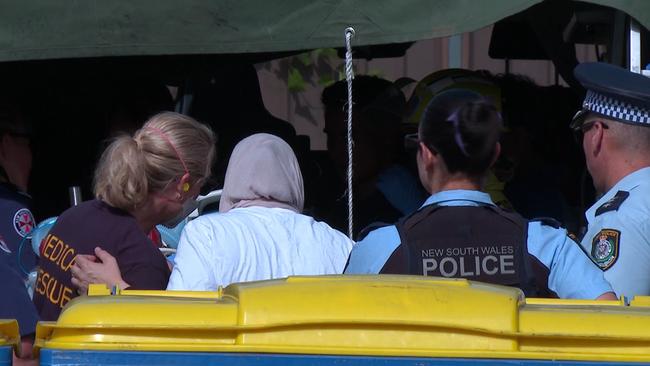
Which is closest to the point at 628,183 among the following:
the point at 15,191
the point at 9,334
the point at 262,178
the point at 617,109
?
the point at 617,109

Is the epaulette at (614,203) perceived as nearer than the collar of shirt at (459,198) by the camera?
No

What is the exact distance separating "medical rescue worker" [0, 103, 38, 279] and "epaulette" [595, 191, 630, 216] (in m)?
1.87

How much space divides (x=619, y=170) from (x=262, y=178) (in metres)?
1.10

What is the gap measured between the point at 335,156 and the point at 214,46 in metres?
1.46

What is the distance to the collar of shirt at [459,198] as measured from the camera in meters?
2.76

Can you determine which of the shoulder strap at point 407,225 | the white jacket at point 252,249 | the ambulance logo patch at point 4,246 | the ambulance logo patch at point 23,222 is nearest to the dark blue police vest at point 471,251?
the shoulder strap at point 407,225

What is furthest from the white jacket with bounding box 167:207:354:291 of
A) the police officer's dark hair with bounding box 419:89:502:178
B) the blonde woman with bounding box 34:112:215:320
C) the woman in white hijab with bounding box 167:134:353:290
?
the police officer's dark hair with bounding box 419:89:502:178

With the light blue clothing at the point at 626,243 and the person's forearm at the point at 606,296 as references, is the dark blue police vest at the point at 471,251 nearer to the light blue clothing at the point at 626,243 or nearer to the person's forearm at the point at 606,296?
the person's forearm at the point at 606,296

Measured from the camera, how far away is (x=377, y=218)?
14.7 feet

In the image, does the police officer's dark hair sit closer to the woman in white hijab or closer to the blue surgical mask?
the woman in white hijab

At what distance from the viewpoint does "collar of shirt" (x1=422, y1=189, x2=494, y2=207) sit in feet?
9.06

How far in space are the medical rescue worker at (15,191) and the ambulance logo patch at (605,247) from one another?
1.84 metres

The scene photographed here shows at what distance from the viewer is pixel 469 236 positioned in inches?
105

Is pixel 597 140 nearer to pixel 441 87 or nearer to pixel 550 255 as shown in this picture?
pixel 550 255
